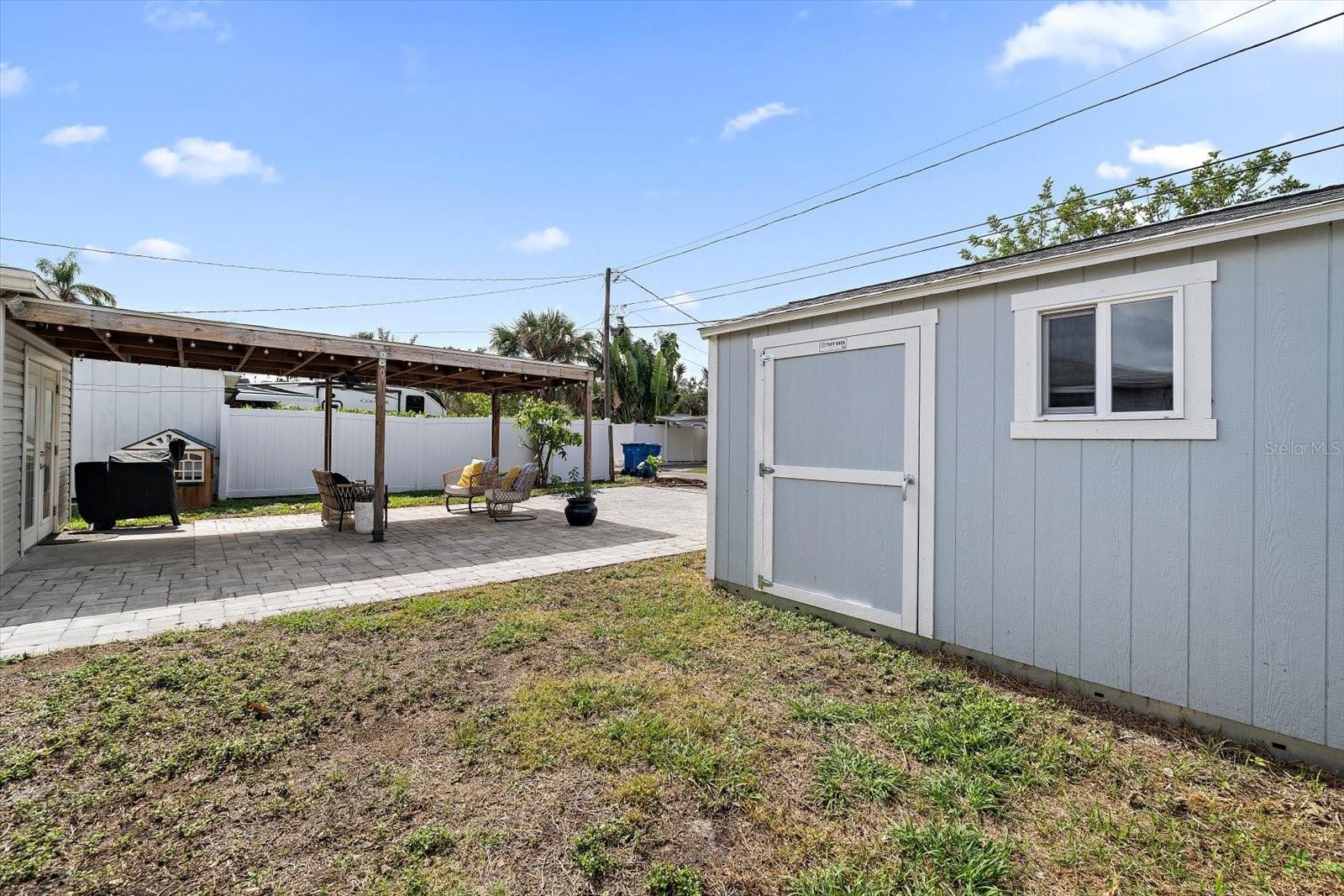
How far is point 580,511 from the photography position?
9.30 m

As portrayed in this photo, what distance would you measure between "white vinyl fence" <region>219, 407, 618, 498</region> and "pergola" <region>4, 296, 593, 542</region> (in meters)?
2.79

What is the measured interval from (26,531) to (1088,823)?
9.88m

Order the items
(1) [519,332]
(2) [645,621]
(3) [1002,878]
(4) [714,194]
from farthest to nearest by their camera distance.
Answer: (1) [519,332] → (4) [714,194] → (2) [645,621] → (3) [1002,878]

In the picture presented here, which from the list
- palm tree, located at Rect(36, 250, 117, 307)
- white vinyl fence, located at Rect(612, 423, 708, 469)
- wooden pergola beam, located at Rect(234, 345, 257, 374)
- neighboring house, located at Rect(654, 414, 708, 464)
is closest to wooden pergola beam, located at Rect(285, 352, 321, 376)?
wooden pergola beam, located at Rect(234, 345, 257, 374)

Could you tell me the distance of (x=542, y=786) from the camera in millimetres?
2355

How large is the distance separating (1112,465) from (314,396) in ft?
63.4

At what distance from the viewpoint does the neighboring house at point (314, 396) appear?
49.4ft

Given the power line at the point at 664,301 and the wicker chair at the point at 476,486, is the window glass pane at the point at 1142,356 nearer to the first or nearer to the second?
the wicker chair at the point at 476,486

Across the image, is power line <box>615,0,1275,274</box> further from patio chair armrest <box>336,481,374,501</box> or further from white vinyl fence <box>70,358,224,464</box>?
white vinyl fence <box>70,358,224,464</box>

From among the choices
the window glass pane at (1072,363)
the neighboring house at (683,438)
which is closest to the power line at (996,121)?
the window glass pane at (1072,363)

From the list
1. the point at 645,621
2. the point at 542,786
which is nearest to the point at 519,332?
the point at 645,621

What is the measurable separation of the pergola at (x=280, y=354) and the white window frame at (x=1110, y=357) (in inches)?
291

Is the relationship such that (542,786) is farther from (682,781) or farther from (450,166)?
(450,166)

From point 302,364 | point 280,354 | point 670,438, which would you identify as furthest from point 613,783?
point 670,438
